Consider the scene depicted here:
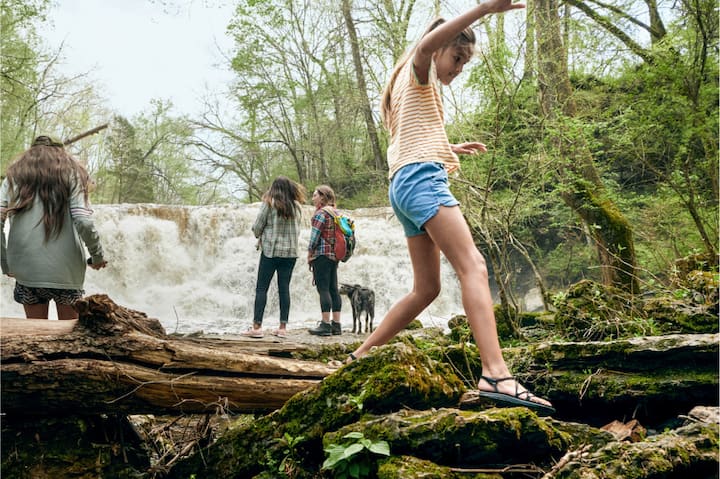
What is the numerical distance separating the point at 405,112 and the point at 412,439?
5.38 feet

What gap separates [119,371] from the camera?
2523mm

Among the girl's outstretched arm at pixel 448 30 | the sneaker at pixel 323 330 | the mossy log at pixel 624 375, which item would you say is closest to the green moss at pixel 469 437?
the mossy log at pixel 624 375

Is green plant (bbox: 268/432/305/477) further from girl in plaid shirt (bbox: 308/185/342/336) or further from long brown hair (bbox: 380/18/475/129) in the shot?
girl in plaid shirt (bbox: 308/185/342/336)

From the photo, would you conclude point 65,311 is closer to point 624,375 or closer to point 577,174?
point 624,375

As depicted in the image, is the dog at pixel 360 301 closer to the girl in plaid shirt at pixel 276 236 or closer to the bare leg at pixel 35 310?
the girl in plaid shirt at pixel 276 236

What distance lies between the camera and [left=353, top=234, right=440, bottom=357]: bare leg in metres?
2.91

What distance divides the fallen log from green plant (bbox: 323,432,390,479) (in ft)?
2.79

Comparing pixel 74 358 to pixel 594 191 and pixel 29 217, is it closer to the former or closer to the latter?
pixel 29 217

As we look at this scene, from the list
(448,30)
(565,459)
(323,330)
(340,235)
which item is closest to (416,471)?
(565,459)

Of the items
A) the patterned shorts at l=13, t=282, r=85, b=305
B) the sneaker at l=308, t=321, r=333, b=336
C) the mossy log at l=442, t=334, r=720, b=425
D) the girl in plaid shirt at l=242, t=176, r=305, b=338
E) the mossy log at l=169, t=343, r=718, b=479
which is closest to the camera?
the mossy log at l=169, t=343, r=718, b=479

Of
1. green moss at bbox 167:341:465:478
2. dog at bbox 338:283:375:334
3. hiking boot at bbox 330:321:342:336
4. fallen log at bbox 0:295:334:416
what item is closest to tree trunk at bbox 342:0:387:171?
dog at bbox 338:283:375:334

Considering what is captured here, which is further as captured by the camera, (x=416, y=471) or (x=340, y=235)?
(x=340, y=235)

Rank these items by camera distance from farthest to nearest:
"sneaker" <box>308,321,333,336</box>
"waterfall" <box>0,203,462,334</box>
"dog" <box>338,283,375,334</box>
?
"waterfall" <box>0,203,462,334</box>, "dog" <box>338,283,375,334</box>, "sneaker" <box>308,321,333,336</box>

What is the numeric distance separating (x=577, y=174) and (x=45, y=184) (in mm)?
6078
